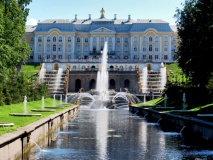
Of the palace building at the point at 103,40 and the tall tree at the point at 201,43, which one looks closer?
the tall tree at the point at 201,43

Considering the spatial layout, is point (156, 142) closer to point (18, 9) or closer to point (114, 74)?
point (18, 9)

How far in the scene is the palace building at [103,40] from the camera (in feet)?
363

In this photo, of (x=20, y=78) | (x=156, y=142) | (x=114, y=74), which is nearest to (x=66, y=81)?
(x=114, y=74)

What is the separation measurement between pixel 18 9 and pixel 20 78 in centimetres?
940

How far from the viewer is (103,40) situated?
→ 112 m

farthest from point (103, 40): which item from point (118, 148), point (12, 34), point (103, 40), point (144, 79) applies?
point (118, 148)

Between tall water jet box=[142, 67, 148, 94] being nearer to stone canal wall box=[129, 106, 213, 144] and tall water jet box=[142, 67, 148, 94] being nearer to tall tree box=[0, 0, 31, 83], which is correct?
tall tree box=[0, 0, 31, 83]

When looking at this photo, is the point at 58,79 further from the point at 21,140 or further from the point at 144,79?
the point at 21,140

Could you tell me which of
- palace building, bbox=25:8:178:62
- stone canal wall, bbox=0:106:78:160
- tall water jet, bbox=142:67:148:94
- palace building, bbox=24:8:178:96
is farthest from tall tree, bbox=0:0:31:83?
palace building, bbox=25:8:178:62

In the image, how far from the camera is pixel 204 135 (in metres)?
17.5

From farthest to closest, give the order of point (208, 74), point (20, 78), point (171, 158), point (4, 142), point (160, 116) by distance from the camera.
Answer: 1. point (20, 78)
2. point (208, 74)
3. point (160, 116)
4. point (171, 158)
5. point (4, 142)

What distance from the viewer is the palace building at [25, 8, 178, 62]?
363ft

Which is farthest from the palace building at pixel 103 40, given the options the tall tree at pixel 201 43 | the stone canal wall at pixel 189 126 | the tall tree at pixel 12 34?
the stone canal wall at pixel 189 126

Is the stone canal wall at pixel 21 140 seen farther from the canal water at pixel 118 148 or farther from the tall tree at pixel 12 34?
the tall tree at pixel 12 34
